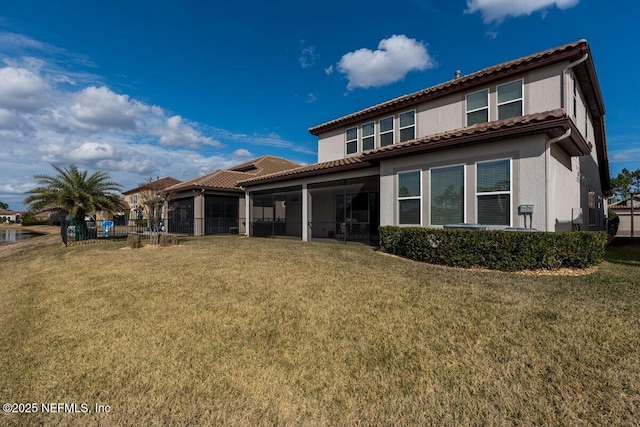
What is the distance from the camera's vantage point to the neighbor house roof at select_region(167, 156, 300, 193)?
20.8 meters

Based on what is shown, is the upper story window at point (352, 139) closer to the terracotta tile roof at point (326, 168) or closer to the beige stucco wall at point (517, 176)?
the terracotta tile roof at point (326, 168)

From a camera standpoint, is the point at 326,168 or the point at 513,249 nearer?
the point at 513,249

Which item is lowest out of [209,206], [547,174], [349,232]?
[349,232]

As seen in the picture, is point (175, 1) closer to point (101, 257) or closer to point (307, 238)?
point (101, 257)

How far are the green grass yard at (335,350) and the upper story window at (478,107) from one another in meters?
6.15

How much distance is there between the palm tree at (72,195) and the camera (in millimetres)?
16234

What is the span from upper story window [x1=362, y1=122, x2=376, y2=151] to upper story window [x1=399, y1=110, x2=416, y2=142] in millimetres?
1505

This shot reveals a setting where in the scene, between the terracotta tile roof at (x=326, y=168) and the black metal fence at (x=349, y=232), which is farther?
the black metal fence at (x=349, y=232)

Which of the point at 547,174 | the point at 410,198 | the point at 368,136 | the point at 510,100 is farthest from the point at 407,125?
the point at 547,174

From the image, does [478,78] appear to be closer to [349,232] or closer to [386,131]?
[386,131]

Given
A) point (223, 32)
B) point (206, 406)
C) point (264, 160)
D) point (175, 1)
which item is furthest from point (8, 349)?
point (264, 160)

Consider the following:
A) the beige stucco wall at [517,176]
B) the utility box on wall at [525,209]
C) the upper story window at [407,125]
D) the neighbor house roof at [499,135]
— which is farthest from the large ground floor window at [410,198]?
the upper story window at [407,125]

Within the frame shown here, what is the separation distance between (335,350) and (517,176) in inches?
273

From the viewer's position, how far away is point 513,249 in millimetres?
6984
